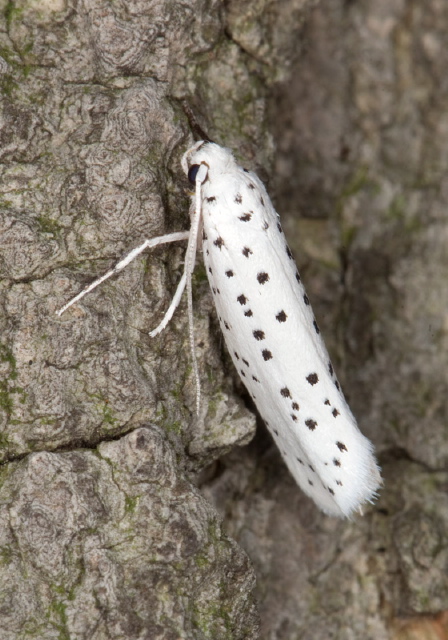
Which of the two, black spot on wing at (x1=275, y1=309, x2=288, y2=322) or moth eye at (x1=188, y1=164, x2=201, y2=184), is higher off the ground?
moth eye at (x1=188, y1=164, x2=201, y2=184)

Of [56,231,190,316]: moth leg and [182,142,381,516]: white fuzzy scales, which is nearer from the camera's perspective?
[56,231,190,316]: moth leg

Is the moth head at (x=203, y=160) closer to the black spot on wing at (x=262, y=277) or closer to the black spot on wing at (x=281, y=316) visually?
the black spot on wing at (x=262, y=277)

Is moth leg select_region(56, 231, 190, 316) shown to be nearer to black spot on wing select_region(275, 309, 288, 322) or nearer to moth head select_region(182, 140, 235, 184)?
moth head select_region(182, 140, 235, 184)

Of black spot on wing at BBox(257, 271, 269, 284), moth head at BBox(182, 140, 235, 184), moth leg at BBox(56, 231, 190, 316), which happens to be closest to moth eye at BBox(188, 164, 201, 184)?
moth head at BBox(182, 140, 235, 184)

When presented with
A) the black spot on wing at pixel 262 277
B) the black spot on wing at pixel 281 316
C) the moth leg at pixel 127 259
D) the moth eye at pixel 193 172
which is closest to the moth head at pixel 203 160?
the moth eye at pixel 193 172

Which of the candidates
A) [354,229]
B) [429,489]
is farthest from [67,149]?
[429,489]

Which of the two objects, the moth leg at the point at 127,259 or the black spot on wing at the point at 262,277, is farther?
the black spot on wing at the point at 262,277

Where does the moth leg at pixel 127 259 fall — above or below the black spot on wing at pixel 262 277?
above
